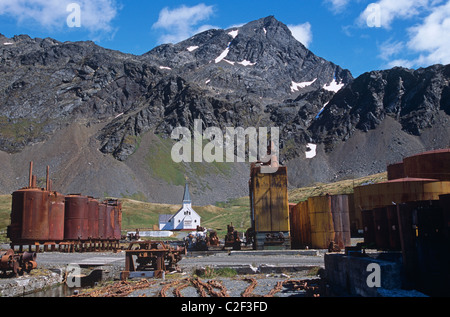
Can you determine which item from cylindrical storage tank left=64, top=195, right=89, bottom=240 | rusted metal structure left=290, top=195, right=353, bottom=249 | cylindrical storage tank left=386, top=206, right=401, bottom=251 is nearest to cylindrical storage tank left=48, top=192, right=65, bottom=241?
cylindrical storage tank left=64, top=195, right=89, bottom=240

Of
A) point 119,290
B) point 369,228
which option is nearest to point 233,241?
point 369,228

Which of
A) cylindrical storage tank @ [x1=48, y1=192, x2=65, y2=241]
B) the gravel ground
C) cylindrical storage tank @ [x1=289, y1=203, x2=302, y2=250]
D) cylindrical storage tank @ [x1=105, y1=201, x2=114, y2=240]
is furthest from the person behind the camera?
cylindrical storage tank @ [x1=105, y1=201, x2=114, y2=240]

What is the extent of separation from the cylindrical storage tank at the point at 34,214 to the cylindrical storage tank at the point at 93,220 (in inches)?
273

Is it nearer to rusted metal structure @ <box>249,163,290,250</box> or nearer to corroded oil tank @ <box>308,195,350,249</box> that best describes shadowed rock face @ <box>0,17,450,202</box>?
rusted metal structure @ <box>249,163,290,250</box>

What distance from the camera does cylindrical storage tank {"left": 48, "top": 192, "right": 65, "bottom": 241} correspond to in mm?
31250

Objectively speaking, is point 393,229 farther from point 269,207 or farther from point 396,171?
point 396,171

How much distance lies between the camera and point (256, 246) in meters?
29.7

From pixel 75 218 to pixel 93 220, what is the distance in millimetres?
3994

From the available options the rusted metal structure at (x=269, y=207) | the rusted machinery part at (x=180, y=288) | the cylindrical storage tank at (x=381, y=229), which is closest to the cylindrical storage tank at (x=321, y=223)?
the rusted metal structure at (x=269, y=207)

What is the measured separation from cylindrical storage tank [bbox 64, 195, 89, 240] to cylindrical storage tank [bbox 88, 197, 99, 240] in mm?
1315

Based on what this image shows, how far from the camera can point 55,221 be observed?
104 ft

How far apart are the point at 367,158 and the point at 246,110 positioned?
62.7 m

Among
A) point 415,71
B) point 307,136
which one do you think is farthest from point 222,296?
point 415,71
